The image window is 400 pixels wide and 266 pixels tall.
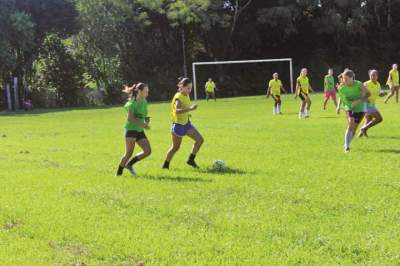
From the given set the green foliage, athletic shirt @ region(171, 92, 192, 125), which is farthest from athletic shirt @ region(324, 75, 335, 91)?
the green foliage

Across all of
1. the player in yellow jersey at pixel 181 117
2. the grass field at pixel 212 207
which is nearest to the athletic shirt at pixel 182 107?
the player in yellow jersey at pixel 181 117

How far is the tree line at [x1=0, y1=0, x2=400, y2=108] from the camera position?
47.8 meters

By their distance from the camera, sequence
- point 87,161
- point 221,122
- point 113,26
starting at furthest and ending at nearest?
point 113,26 < point 221,122 < point 87,161

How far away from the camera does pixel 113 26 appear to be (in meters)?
48.3

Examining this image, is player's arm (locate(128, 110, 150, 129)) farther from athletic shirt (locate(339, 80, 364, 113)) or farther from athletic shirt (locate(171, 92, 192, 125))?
athletic shirt (locate(339, 80, 364, 113))

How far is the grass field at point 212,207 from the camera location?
5.82 metres

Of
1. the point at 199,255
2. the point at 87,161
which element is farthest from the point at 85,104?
the point at 199,255

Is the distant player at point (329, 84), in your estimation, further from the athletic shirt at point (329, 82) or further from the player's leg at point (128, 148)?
the player's leg at point (128, 148)

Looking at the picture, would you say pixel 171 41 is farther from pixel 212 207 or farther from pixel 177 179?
Result: pixel 212 207

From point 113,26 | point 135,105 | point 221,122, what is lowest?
point 221,122

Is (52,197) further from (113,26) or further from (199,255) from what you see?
(113,26)

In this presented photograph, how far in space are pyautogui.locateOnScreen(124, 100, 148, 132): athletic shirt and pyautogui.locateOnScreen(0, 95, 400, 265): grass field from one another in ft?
3.04

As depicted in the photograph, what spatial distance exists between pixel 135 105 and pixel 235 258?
5426mm

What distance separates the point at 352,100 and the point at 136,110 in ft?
16.3
